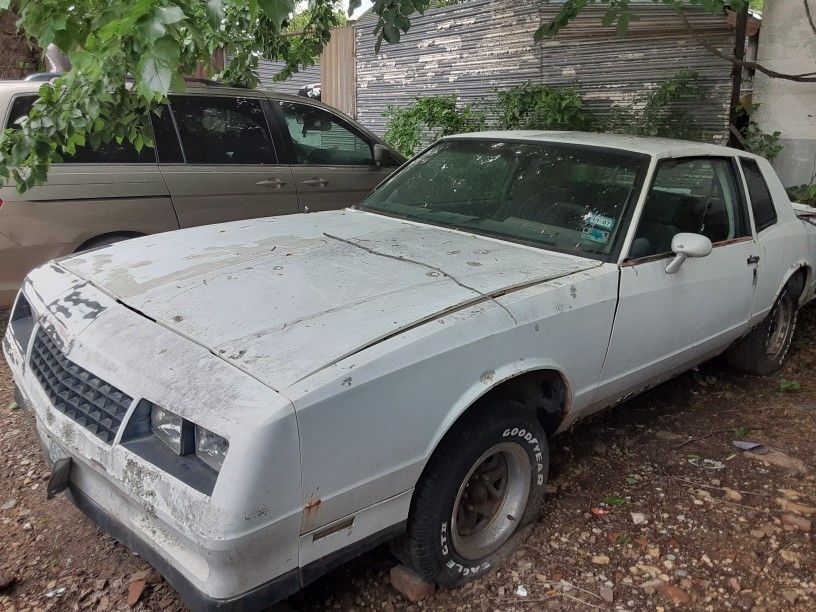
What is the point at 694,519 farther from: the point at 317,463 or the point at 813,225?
the point at 813,225

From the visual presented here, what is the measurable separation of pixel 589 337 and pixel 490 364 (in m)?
0.62

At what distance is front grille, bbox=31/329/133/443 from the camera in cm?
214

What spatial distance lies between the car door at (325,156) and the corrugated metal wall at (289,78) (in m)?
6.60

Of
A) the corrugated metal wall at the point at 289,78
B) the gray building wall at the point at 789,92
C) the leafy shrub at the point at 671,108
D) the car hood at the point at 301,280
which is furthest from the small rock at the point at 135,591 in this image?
the corrugated metal wall at the point at 289,78

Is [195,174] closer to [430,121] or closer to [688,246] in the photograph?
[688,246]

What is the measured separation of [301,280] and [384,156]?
3.32 meters

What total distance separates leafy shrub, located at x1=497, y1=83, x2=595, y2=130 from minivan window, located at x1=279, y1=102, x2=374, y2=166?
8.06 feet

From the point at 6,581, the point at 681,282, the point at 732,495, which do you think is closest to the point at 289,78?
the point at 681,282

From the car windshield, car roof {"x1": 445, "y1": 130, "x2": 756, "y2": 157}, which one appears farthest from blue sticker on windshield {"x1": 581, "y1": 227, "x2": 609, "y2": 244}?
car roof {"x1": 445, "y1": 130, "x2": 756, "y2": 157}

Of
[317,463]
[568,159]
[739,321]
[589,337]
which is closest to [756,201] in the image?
[739,321]

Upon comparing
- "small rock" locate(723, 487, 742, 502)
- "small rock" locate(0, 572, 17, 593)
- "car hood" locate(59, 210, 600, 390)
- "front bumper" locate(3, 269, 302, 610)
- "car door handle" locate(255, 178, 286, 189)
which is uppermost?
"car hood" locate(59, 210, 600, 390)

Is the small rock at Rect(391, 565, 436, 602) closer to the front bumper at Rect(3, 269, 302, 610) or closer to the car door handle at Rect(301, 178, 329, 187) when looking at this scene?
the front bumper at Rect(3, 269, 302, 610)

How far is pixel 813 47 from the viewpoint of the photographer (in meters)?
6.57

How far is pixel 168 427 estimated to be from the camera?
2.06 metres
